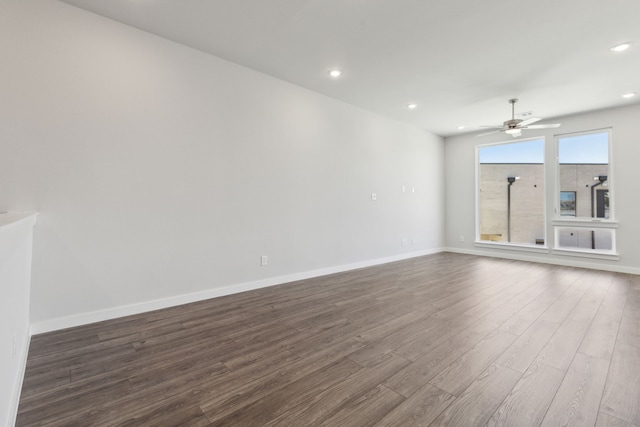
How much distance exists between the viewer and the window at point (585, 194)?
4.98 m

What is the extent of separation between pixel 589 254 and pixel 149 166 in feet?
23.4

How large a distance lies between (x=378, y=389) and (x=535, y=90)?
15.6ft

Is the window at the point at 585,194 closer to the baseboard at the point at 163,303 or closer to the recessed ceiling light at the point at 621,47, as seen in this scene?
the recessed ceiling light at the point at 621,47

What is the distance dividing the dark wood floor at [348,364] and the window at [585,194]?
2410 mm

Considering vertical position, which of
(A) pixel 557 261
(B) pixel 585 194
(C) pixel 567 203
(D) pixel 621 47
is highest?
(D) pixel 621 47

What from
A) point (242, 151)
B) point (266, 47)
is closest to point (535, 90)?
point (266, 47)

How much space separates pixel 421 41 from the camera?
294cm

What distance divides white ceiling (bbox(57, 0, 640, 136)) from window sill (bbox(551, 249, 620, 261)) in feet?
8.55

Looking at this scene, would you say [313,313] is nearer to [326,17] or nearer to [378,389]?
[378,389]

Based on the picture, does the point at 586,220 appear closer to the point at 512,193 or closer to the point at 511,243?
the point at 511,243

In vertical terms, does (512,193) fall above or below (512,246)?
above

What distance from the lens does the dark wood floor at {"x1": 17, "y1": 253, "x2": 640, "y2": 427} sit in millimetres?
1449

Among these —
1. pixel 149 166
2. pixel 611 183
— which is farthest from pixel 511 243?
pixel 149 166

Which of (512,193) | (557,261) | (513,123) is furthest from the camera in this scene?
(512,193)
